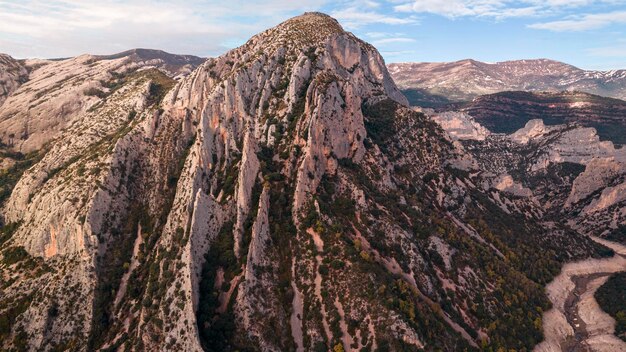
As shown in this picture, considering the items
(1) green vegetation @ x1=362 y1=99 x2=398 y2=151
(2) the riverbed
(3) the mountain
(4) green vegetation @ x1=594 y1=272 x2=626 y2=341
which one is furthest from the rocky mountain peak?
(4) green vegetation @ x1=594 y1=272 x2=626 y2=341

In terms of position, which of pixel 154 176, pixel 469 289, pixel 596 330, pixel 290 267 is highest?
pixel 154 176

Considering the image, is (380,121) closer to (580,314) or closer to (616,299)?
(580,314)

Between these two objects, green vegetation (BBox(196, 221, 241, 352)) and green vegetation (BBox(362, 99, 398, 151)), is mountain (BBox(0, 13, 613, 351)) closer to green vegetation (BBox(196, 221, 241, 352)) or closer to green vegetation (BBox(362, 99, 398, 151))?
green vegetation (BBox(196, 221, 241, 352))

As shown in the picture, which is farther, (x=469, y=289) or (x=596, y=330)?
(x=596, y=330)

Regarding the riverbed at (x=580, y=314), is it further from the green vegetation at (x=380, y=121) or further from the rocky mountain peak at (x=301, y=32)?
the rocky mountain peak at (x=301, y=32)

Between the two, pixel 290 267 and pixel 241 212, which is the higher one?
pixel 241 212

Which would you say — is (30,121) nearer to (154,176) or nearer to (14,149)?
(14,149)

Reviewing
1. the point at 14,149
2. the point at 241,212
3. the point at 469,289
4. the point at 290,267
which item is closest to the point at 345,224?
the point at 290,267
